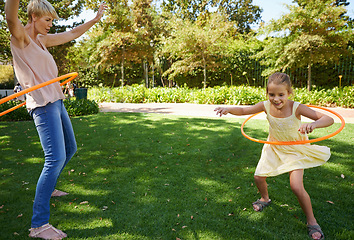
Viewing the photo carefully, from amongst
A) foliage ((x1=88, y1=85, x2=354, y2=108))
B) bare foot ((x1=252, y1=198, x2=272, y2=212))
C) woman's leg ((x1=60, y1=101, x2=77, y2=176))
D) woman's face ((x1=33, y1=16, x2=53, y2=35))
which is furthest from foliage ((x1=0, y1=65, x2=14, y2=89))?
bare foot ((x1=252, y1=198, x2=272, y2=212))

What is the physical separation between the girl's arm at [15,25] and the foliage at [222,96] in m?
9.38

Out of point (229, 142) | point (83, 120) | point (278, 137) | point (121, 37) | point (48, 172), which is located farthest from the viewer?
point (121, 37)

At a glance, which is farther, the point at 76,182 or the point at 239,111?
the point at 76,182

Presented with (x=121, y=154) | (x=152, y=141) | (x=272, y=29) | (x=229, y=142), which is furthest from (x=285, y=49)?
(x=121, y=154)

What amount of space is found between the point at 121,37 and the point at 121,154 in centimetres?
1077

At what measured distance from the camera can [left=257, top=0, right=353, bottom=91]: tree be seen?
9.62m

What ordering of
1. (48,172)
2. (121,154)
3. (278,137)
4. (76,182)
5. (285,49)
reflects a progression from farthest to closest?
(285,49), (121,154), (76,182), (278,137), (48,172)

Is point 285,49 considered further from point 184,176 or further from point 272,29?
point 184,176

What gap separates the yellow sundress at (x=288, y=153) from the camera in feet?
7.67

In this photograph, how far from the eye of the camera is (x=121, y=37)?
13766mm

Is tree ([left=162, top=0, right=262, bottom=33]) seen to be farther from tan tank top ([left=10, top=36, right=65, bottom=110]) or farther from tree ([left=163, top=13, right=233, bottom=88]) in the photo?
tan tank top ([left=10, top=36, right=65, bottom=110])

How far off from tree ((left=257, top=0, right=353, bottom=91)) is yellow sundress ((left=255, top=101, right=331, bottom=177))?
8629mm

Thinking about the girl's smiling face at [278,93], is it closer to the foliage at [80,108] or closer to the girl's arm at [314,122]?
the girl's arm at [314,122]

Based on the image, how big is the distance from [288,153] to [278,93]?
23.2 inches
